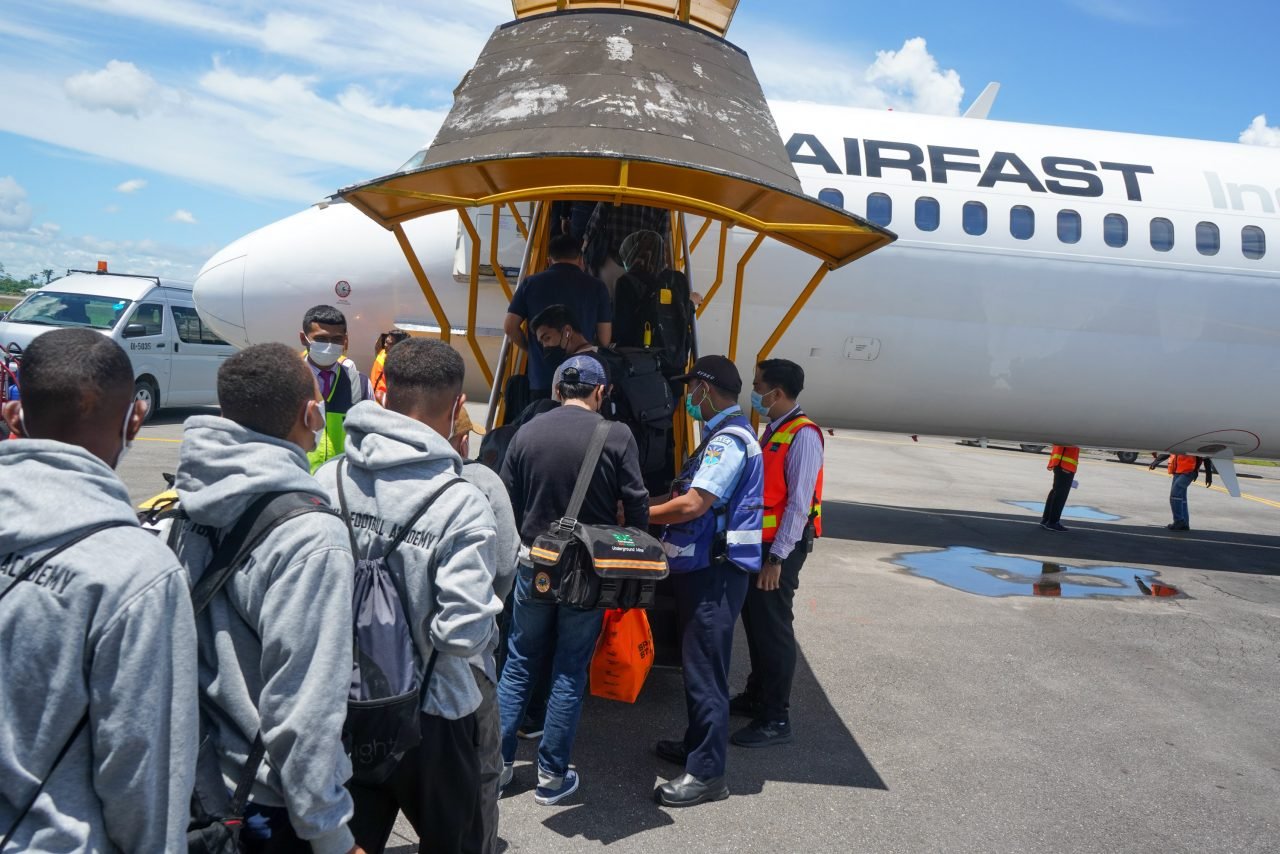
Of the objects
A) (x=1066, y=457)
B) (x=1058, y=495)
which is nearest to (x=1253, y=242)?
(x=1066, y=457)

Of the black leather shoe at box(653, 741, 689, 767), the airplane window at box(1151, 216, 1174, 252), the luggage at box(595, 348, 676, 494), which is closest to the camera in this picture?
the black leather shoe at box(653, 741, 689, 767)

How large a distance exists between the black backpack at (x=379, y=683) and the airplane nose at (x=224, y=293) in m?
6.90

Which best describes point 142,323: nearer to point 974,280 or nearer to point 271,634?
point 974,280

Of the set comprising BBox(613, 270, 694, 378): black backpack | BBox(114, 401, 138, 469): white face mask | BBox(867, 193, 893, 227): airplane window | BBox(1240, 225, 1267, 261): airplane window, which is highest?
BBox(1240, 225, 1267, 261): airplane window

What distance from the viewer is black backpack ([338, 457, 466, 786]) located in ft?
6.62

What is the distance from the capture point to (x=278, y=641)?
Result: 5.77 feet

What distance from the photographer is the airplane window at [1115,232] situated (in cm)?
853

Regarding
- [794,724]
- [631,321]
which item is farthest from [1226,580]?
[631,321]

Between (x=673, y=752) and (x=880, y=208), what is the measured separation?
5818 millimetres

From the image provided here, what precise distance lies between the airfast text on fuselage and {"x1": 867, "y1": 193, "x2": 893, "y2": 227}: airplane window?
23 centimetres

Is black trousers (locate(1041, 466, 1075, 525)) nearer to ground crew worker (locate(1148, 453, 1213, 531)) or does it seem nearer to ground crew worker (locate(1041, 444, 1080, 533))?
ground crew worker (locate(1041, 444, 1080, 533))

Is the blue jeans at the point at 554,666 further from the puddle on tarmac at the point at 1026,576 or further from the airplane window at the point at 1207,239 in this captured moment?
the airplane window at the point at 1207,239

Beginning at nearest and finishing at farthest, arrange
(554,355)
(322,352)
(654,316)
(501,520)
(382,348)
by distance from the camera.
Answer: (501,520) < (554,355) < (322,352) < (654,316) < (382,348)

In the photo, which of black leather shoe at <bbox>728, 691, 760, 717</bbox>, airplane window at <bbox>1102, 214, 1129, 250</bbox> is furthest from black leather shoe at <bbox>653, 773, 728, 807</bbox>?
airplane window at <bbox>1102, 214, 1129, 250</bbox>
